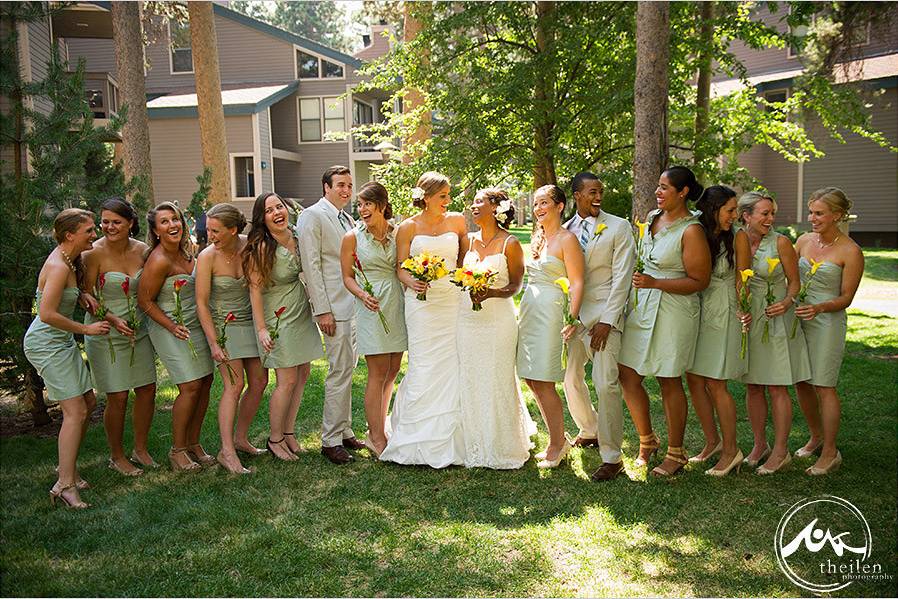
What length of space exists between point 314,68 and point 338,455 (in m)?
23.9

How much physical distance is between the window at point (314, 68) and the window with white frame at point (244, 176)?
3.91m

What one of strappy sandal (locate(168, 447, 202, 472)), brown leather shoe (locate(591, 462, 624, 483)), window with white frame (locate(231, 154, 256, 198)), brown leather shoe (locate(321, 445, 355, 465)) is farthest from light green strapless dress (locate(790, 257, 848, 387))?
window with white frame (locate(231, 154, 256, 198))

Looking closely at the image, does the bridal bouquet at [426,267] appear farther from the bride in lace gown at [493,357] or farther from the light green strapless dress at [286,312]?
the light green strapless dress at [286,312]

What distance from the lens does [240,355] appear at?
619cm

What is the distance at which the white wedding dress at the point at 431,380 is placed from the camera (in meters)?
6.07

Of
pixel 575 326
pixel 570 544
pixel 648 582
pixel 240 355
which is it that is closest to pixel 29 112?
pixel 240 355

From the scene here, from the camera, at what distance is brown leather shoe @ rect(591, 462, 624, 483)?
561 centimetres

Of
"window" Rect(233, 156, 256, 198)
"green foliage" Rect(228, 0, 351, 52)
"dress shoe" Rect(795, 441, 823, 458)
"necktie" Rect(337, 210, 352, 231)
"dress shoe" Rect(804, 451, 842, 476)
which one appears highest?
"green foliage" Rect(228, 0, 351, 52)

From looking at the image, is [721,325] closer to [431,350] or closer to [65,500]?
[431,350]

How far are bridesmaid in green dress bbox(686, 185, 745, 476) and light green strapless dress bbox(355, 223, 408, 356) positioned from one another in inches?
92.9

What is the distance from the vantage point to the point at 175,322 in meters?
5.89

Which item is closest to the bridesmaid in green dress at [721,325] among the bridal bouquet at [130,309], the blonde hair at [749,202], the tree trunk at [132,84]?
the blonde hair at [749,202]

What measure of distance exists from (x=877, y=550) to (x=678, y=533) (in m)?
1.08

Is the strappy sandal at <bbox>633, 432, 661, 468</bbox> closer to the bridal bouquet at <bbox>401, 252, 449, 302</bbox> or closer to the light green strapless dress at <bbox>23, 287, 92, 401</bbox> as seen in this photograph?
the bridal bouquet at <bbox>401, 252, 449, 302</bbox>
